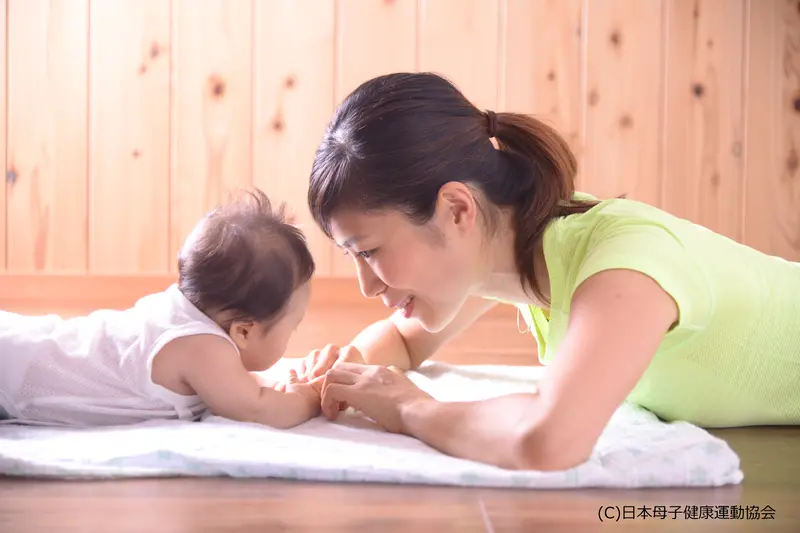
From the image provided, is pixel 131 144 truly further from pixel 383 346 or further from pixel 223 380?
pixel 223 380

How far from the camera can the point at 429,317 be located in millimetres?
1399

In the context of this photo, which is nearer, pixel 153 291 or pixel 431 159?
pixel 431 159

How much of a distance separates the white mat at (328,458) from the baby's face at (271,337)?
157 millimetres

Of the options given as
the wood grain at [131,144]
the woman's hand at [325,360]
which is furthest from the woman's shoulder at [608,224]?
the wood grain at [131,144]

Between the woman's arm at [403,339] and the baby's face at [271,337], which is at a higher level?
the baby's face at [271,337]

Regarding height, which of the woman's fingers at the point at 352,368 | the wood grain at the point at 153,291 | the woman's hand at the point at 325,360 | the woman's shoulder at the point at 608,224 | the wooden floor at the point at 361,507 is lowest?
the wood grain at the point at 153,291

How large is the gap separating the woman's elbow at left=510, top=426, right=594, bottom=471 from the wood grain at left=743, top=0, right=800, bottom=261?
2148 millimetres

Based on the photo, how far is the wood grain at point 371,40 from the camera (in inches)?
111

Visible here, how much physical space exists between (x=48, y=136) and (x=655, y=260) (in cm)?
225

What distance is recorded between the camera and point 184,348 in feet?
4.22

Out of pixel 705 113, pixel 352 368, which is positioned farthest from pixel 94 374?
pixel 705 113

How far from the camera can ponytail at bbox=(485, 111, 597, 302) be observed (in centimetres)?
132

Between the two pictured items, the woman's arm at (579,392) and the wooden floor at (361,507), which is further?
the woman's arm at (579,392)

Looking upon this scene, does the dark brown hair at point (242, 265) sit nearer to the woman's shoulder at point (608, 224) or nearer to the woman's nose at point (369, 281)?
the woman's nose at point (369, 281)
